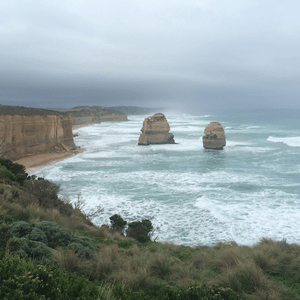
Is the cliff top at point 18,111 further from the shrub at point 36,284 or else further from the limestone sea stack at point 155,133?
the shrub at point 36,284

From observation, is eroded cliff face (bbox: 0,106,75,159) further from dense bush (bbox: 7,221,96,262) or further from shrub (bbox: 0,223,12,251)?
shrub (bbox: 0,223,12,251)

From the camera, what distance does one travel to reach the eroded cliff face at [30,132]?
91.4ft

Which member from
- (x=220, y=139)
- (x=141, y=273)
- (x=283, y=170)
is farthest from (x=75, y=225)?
(x=220, y=139)

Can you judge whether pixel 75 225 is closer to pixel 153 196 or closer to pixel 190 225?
pixel 190 225

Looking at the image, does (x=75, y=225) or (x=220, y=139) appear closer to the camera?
(x=75, y=225)

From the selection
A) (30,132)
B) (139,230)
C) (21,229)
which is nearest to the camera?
(21,229)

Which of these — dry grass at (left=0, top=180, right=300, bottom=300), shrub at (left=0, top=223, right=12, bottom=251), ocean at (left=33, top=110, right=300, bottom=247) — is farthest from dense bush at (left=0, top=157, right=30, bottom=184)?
shrub at (left=0, top=223, right=12, bottom=251)

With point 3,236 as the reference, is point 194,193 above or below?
below

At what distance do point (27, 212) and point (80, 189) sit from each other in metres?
11.1

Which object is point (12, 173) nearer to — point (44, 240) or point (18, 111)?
point (44, 240)

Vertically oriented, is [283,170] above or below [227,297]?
below

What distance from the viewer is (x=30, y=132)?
3086 centimetres

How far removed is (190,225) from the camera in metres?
12.7

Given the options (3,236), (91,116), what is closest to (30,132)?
(3,236)
